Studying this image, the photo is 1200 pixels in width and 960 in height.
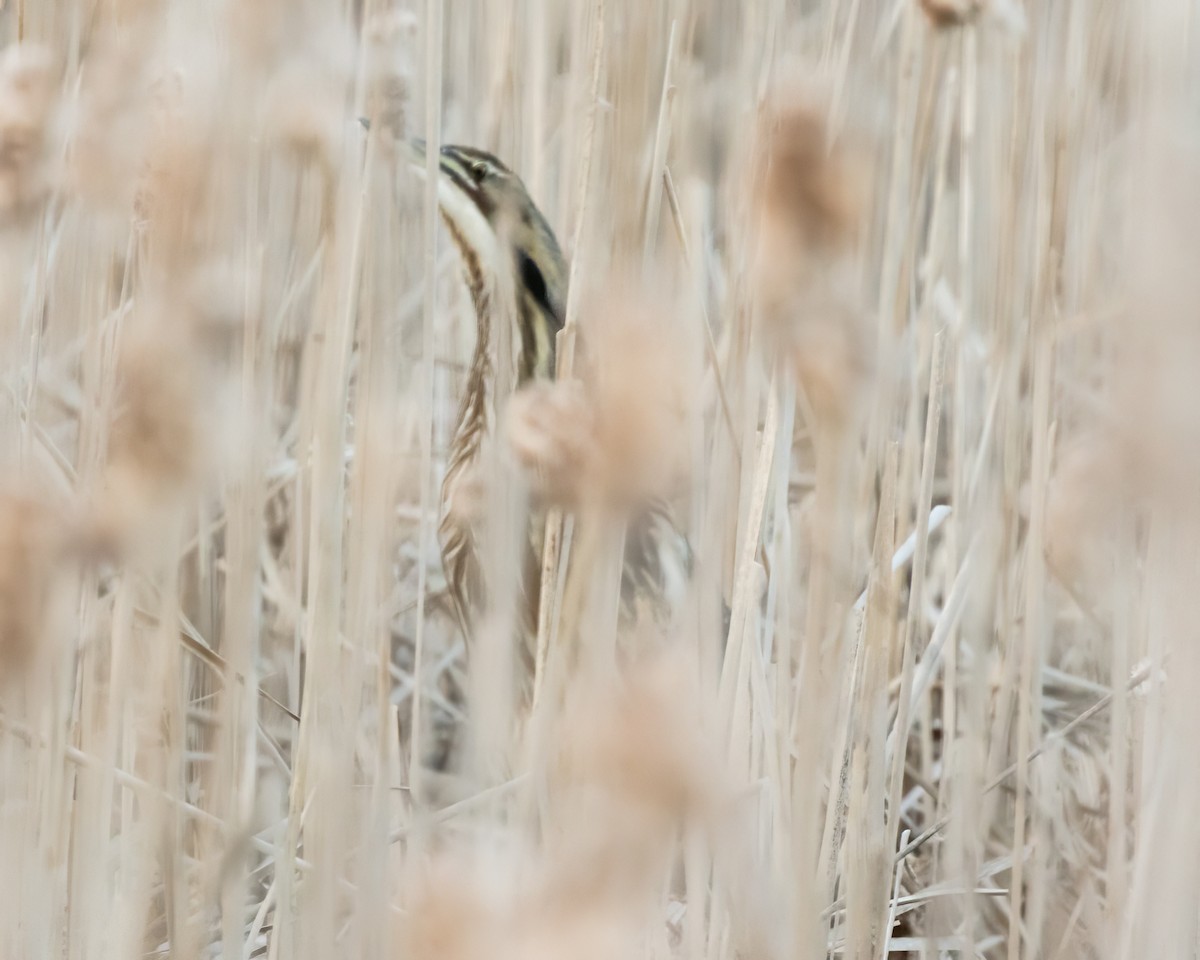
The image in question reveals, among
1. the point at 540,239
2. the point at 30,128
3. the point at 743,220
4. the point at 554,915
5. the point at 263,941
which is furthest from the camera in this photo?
the point at 540,239

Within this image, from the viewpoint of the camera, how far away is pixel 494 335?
1112 mm

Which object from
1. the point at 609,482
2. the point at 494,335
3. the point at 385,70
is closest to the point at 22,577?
the point at 609,482

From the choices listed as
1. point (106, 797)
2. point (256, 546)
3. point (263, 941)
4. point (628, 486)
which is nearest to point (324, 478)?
point (256, 546)

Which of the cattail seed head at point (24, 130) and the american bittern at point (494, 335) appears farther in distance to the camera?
the american bittern at point (494, 335)

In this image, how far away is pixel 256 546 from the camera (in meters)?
0.58

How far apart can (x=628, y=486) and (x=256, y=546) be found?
28 centimetres

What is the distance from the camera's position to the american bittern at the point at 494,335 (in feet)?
3.60

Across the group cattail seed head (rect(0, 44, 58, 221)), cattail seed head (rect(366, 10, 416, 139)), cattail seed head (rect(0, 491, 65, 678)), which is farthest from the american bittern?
cattail seed head (rect(0, 491, 65, 678))

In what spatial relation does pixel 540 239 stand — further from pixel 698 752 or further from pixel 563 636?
pixel 698 752

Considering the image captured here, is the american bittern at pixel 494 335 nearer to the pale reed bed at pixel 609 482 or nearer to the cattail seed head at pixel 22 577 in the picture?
the pale reed bed at pixel 609 482

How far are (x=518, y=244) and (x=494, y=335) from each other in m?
0.09

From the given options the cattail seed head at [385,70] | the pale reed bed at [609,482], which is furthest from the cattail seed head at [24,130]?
the cattail seed head at [385,70]

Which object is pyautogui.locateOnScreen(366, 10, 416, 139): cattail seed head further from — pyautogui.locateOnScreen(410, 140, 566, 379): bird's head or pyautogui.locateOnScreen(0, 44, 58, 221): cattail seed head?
pyautogui.locateOnScreen(410, 140, 566, 379): bird's head

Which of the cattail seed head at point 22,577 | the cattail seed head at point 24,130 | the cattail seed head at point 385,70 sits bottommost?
the cattail seed head at point 22,577
